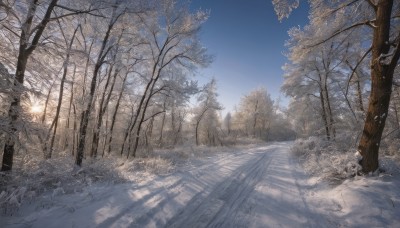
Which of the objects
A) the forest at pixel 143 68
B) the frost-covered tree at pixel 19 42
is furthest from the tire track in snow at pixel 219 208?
the frost-covered tree at pixel 19 42

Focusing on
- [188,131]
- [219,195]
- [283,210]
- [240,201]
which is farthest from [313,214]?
[188,131]

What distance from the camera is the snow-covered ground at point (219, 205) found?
155 inches

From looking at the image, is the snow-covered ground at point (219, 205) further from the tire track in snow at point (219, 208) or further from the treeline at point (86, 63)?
the treeline at point (86, 63)

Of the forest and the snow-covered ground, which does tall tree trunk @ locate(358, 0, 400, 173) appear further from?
the snow-covered ground

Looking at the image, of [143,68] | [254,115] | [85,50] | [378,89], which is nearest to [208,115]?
[254,115]

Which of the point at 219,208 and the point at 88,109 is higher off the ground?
the point at 88,109

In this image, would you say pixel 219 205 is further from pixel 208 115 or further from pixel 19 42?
pixel 208 115

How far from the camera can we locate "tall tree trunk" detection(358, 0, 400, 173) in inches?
221

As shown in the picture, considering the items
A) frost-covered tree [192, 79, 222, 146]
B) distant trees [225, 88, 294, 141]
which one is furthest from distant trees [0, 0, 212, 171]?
distant trees [225, 88, 294, 141]

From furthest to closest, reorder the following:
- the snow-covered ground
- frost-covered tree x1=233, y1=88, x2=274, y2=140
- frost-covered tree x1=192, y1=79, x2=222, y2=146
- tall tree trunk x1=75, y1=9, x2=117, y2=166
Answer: frost-covered tree x1=233, y1=88, x2=274, y2=140 < frost-covered tree x1=192, y1=79, x2=222, y2=146 < tall tree trunk x1=75, y1=9, x2=117, y2=166 < the snow-covered ground

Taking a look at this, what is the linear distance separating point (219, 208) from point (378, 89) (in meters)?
5.09

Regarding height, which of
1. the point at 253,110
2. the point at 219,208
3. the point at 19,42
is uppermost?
the point at 253,110

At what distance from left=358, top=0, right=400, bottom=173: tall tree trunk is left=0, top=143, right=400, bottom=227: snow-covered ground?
652 mm

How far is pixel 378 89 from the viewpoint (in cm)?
568
